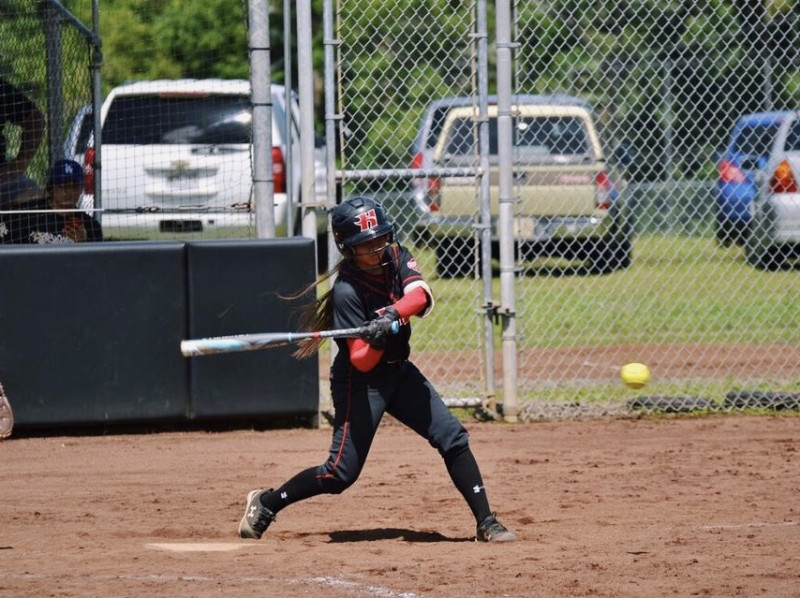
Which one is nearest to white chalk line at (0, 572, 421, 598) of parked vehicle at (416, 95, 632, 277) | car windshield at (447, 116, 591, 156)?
parked vehicle at (416, 95, 632, 277)

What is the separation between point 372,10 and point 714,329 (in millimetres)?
5068

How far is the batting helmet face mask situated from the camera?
18.2 ft

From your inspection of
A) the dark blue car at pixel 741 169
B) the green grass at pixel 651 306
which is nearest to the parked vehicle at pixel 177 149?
the green grass at pixel 651 306

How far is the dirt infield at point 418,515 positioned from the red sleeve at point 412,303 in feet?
3.46

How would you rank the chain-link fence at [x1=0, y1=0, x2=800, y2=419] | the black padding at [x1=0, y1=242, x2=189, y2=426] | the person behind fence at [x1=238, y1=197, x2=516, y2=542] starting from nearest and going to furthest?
the person behind fence at [x1=238, y1=197, x2=516, y2=542] < the black padding at [x1=0, y1=242, x2=189, y2=426] < the chain-link fence at [x1=0, y1=0, x2=800, y2=419]

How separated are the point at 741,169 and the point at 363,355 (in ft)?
22.3

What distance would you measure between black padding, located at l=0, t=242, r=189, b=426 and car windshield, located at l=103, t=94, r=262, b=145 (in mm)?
2593

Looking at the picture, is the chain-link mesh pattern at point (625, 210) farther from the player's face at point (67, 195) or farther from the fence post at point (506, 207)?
the player's face at point (67, 195)

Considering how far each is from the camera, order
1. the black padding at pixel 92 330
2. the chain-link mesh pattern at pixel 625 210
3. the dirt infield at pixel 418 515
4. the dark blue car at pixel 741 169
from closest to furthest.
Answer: the dirt infield at pixel 418 515, the black padding at pixel 92 330, the chain-link mesh pattern at pixel 625 210, the dark blue car at pixel 741 169

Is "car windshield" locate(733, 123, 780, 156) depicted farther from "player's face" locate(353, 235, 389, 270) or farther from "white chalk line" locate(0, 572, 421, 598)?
"white chalk line" locate(0, 572, 421, 598)

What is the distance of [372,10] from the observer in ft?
29.8

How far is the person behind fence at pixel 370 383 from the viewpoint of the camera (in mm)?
5625

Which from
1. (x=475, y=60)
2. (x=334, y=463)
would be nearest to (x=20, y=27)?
(x=475, y=60)

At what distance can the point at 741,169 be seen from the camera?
11305mm
